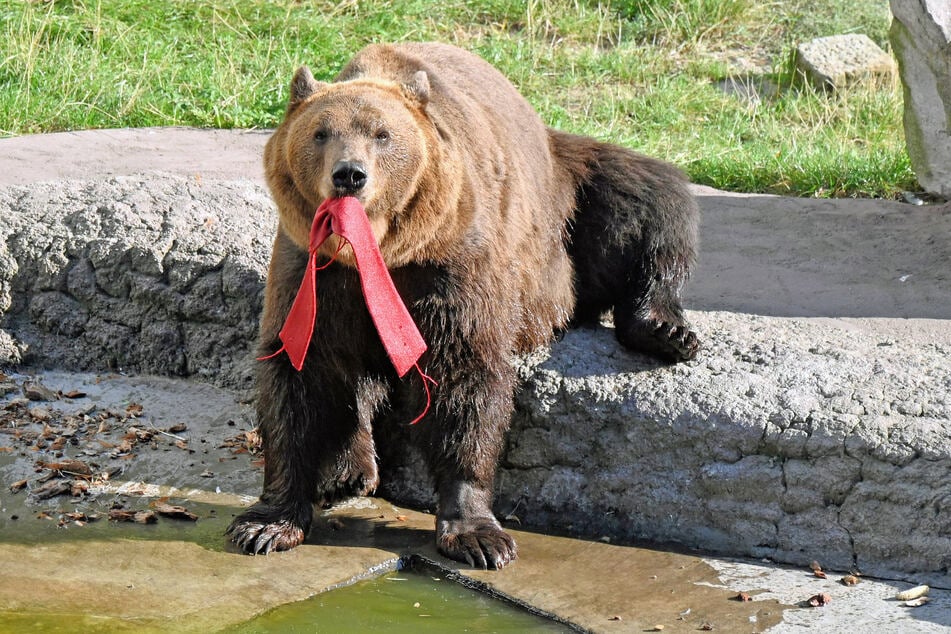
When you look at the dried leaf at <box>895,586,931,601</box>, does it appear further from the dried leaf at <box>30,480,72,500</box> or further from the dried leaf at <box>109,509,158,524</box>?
the dried leaf at <box>30,480,72,500</box>

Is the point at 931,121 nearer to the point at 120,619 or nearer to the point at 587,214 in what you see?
the point at 587,214

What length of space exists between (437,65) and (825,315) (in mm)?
2449

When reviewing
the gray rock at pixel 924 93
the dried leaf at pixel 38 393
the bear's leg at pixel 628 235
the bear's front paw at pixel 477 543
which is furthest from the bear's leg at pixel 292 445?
the gray rock at pixel 924 93

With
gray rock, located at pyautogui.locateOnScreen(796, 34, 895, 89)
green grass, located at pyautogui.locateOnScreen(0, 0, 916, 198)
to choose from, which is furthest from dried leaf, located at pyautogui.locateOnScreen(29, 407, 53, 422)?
gray rock, located at pyautogui.locateOnScreen(796, 34, 895, 89)

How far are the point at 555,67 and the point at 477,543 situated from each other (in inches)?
294

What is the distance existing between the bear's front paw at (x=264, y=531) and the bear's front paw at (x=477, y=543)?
529 mm

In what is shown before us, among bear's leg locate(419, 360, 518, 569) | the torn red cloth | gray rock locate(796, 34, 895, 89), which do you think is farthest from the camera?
gray rock locate(796, 34, 895, 89)

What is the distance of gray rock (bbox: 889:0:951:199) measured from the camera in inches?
302

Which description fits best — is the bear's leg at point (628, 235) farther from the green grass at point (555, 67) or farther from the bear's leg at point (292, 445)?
the green grass at point (555, 67)


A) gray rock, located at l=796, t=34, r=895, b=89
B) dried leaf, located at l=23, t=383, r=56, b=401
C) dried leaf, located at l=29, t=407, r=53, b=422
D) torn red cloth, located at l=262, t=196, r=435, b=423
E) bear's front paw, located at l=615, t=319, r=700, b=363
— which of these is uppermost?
gray rock, located at l=796, t=34, r=895, b=89

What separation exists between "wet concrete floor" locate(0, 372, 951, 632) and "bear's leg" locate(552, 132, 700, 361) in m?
1.19

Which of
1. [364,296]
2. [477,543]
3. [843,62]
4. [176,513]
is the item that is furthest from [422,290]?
[843,62]

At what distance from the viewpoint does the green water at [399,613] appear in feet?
12.9

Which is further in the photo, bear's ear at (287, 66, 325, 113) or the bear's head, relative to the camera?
bear's ear at (287, 66, 325, 113)
